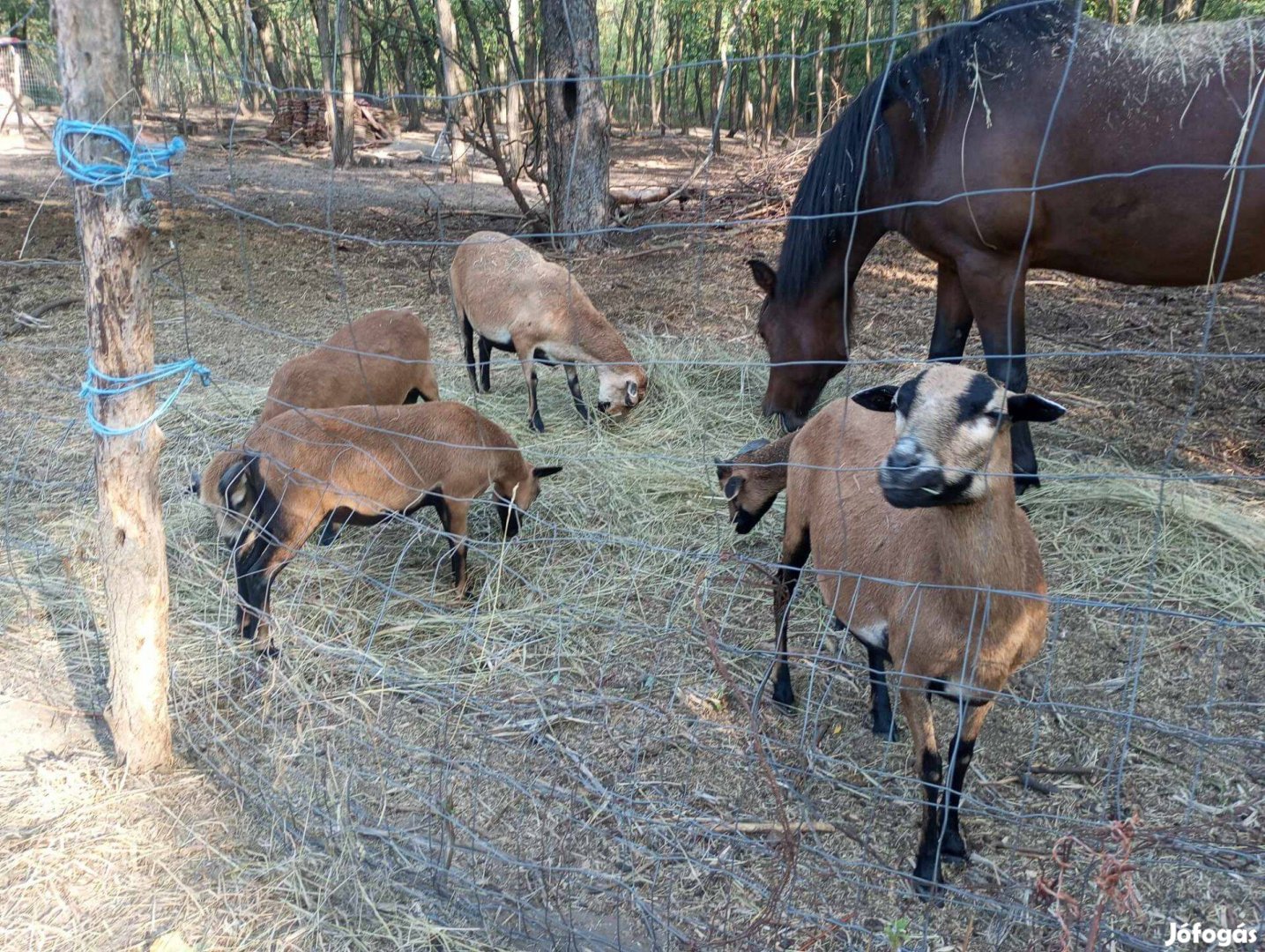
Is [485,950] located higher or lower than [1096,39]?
lower

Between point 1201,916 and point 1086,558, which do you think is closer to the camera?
point 1201,916

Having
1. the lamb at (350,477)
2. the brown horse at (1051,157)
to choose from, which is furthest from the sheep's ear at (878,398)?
the lamb at (350,477)

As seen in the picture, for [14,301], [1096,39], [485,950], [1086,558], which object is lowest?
[485,950]

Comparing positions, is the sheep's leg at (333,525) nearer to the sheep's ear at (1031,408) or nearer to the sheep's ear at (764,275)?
the sheep's ear at (764,275)

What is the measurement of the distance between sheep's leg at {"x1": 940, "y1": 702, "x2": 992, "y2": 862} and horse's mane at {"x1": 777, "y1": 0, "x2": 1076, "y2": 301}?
2.37 metres

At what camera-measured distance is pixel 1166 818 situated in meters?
3.15

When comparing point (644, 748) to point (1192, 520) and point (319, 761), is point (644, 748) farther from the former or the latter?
point (1192, 520)

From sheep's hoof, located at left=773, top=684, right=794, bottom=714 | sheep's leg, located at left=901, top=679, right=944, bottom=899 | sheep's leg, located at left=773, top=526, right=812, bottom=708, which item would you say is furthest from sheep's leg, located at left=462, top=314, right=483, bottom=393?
sheep's leg, located at left=901, top=679, right=944, bottom=899

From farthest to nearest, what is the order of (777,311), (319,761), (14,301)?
(14,301) < (777,311) < (319,761)

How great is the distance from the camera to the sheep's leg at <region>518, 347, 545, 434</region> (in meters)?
6.61

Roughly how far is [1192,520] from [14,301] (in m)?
9.09

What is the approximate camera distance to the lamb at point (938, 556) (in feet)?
8.28

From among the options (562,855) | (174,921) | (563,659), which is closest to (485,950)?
(562,855)

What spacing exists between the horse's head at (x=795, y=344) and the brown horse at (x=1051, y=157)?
19.0 inches
